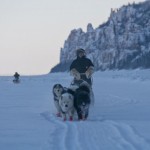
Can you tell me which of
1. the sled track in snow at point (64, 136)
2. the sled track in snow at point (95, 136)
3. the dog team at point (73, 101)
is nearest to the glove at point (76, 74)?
the dog team at point (73, 101)

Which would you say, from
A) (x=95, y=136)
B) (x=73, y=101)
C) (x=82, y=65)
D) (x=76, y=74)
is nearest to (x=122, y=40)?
(x=82, y=65)

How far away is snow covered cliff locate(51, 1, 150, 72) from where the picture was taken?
107 metres

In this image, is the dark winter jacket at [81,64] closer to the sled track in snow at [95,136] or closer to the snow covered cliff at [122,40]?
the sled track in snow at [95,136]

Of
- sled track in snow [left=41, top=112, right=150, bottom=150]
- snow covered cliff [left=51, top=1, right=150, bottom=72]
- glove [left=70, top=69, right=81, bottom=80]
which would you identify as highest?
snow covered cliff [left=51, top=1, right=150, bottom=72]

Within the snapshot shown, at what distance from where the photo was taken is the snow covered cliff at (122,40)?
10656 centimetres

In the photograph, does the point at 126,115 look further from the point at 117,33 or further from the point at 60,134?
the point at 117,33

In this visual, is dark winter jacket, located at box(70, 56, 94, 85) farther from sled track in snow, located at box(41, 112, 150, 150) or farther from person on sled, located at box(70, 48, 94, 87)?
sled track in snow, located at box(41, 112, 150, 150)

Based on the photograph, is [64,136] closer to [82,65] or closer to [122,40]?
[82,65]

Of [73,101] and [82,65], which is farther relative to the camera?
[82,65]

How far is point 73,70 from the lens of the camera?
11.8 metres

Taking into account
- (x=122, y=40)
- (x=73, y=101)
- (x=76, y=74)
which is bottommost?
(x=73, y=101)

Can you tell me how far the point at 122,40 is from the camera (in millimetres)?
119375

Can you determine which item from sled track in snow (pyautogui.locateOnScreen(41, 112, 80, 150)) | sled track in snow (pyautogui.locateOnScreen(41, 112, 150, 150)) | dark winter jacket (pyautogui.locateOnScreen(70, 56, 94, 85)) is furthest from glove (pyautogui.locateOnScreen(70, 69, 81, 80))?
sled track in snow (pyautogui.locateOnScreen(41, 112, 150, 150))

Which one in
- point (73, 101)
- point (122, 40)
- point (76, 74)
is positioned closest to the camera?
point (73, 101)
